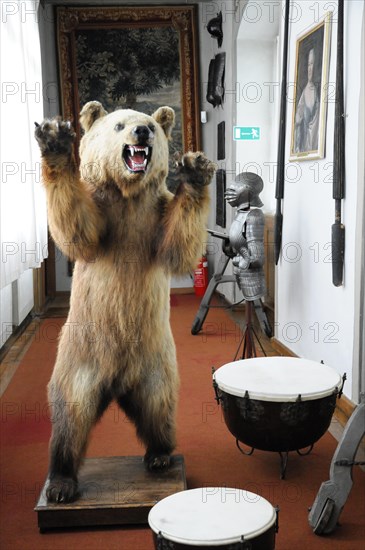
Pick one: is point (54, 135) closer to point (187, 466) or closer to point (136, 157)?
point (136, 157)

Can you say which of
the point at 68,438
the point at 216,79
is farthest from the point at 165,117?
the point at 216,79

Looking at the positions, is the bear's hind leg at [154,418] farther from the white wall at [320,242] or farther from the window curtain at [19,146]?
the window curtain at [19,146]

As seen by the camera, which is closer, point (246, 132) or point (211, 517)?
point (211, 517)

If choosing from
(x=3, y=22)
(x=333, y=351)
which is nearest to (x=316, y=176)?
(x=333, y=351)

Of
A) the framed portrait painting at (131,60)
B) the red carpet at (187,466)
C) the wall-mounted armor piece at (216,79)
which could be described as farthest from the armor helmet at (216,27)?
the red carpet at (187,466)

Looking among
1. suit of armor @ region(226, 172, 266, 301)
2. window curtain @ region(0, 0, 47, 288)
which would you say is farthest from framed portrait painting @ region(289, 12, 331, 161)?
window curtain @ region(0, 0, 47, 288)

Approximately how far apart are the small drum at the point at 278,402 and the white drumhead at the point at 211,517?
75 cm

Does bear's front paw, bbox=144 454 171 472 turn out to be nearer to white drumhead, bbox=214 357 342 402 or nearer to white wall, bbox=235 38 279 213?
white drumhead, bbox=214 357 342 402

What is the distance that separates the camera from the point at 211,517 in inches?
69.6

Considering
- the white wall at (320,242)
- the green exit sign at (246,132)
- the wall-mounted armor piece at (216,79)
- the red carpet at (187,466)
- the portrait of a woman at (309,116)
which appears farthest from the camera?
the wall-mounted armor piece at (216,79)

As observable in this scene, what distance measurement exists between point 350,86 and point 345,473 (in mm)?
1897

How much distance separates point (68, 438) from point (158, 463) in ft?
1.30

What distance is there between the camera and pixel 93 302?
256cm

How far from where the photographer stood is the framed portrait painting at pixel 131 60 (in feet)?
26.1
